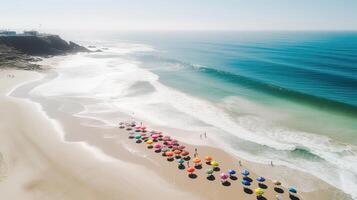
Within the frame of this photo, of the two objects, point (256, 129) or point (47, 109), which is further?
point (47, 109)

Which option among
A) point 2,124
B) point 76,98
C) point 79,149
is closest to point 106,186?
point 79,149

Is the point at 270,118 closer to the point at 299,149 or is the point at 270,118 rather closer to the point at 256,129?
the point at 256,129

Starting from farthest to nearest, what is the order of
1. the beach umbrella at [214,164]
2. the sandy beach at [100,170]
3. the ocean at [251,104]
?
the ocean at [251,104] < the beach umbrella at [214,164] < the sandy beach at [100,170]

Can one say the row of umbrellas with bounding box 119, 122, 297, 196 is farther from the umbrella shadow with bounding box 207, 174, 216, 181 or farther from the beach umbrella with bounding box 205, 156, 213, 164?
the umbrella shadow with bounding box 207, 174, 216, 181

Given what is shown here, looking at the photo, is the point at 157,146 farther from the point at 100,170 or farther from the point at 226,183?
the point at 226,183

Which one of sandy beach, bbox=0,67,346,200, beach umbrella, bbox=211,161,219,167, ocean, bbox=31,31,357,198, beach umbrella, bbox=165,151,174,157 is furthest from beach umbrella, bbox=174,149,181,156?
ocean, bbox=31,31,357,198

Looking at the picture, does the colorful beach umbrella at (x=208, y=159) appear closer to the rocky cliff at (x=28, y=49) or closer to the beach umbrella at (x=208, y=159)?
the beach umbrella at (x=208, y=159)

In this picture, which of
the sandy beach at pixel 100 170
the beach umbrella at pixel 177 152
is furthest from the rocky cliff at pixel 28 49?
the beach umbrella at pixel 177 152
